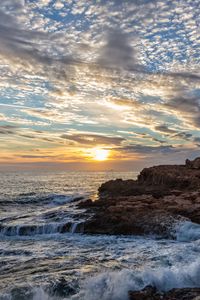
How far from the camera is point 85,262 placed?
1864 cm

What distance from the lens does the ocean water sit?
47.4 ft

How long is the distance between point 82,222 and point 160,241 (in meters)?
7.57

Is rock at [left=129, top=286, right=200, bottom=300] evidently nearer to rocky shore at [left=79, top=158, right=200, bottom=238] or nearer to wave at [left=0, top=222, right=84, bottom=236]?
rocky shore at [left=79, top=158, right=200, bottom=238]

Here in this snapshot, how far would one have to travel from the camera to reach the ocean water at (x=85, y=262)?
14.4 metres

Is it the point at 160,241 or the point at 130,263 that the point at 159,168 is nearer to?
the point at 160,241

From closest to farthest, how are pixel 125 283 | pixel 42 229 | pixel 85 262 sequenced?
pixel 125 283
pixel 85 262
pixel 42 229

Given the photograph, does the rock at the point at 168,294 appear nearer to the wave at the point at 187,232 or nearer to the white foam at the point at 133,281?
the white foam at the point at 133,281

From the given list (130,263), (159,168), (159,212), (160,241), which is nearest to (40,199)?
(159,168)

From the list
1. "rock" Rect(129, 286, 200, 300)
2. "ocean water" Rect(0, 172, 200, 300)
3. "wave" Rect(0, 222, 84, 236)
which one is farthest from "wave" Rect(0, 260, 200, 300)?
"wave" Rect(0, 222, 84, 236)

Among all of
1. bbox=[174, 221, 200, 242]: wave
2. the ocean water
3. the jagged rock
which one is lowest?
the ocean water

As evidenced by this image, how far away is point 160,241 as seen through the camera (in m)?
23.9

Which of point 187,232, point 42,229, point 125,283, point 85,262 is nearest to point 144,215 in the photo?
point 187,232

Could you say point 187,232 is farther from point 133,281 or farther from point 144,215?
point 133,281

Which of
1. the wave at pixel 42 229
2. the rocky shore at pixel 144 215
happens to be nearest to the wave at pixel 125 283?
the rocky shore at pixel 144 215
